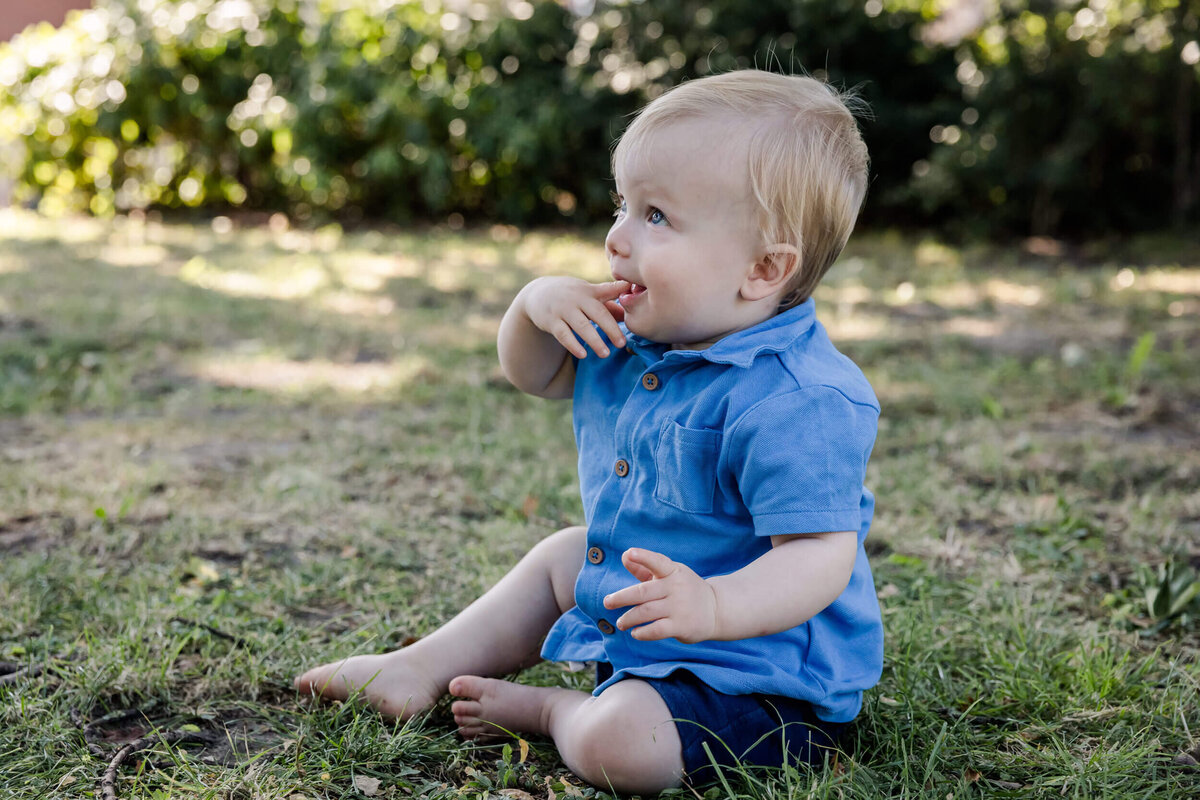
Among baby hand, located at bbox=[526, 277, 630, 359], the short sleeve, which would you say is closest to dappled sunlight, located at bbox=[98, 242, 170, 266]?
baby hand, located at bbox=[526, 277, 630, 359]

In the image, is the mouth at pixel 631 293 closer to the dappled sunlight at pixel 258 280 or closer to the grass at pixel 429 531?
the grass at pixel 429 531

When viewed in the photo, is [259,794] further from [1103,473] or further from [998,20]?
[998,20]

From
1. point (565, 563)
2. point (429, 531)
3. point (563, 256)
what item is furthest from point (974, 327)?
point (565, 563)

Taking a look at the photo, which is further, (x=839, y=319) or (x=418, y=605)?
(x=839, y=319)

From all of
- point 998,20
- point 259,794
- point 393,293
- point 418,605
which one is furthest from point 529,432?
point 998,20

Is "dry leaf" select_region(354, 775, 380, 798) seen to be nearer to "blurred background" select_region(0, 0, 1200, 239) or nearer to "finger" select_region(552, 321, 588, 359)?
"finger" select_region(552, 321, 588, 359)

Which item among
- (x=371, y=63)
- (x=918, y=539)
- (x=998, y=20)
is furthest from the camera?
(x=371, y=63)

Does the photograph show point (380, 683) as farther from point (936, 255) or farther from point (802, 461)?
point (936, 255)

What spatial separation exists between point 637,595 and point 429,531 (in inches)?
49.3

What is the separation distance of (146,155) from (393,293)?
13.8ft

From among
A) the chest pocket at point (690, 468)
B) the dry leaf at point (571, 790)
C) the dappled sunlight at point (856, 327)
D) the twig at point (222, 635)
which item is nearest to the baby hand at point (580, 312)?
the chest pocket at point (690, 468)

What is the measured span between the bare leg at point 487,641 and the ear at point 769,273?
1.69 ft

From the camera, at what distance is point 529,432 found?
3.25 m

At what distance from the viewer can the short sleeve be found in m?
1.42
